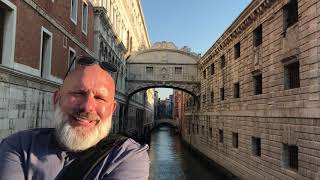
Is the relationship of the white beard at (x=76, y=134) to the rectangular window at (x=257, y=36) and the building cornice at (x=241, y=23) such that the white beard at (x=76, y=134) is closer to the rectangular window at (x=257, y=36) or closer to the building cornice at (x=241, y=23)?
the building cornice at (x=241, y=23)

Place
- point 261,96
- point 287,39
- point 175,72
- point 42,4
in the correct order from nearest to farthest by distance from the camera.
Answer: point 42,4 → point 287,39 → point 261,96 → point 175,72

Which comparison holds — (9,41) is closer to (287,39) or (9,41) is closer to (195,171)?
(287,39)

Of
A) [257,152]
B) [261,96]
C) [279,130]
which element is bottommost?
[257,152]

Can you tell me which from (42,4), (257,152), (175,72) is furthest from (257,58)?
(175,72)

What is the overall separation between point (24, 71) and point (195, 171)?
1260cm

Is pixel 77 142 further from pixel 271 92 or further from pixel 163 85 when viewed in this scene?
pixel 163 85

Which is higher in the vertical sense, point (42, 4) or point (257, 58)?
point (42, 4)

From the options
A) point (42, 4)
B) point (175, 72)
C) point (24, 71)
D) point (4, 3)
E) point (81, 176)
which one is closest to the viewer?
point (81, 176)

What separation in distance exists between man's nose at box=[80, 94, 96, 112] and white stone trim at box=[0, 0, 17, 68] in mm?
6699

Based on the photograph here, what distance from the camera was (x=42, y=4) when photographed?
988cm

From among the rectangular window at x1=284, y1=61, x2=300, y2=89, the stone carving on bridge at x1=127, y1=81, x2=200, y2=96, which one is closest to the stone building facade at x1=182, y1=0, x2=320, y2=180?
the rectangular window at x1=284, y1=61, x2=300, y2=89

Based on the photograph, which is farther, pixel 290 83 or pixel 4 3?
pixel 290 83

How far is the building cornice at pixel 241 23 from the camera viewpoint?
42.0 feet

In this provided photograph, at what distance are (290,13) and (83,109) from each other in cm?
1033
